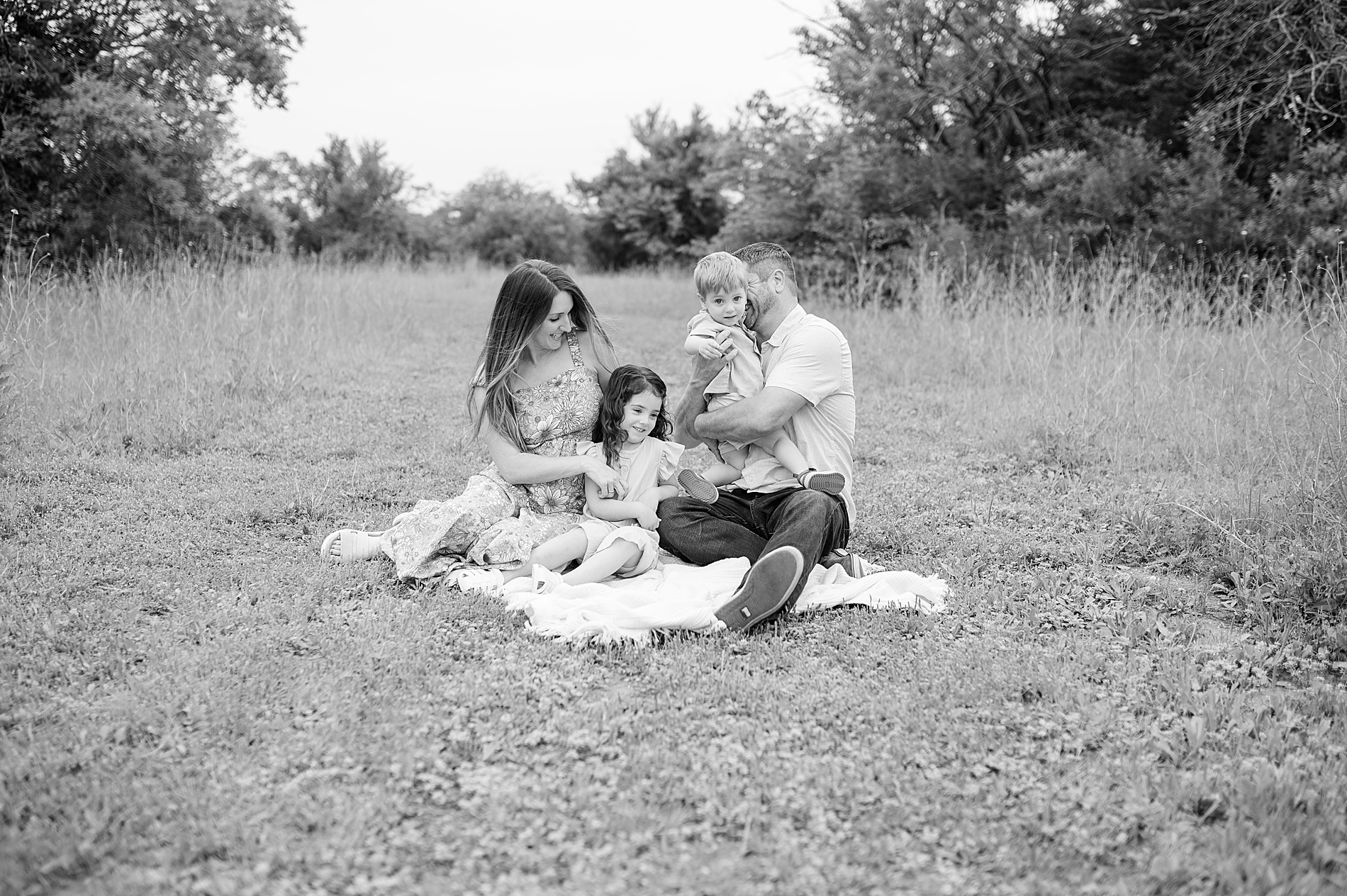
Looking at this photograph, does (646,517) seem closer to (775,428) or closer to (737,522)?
(737,522)

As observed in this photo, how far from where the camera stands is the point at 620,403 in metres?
4.24

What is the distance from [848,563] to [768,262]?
1.31m

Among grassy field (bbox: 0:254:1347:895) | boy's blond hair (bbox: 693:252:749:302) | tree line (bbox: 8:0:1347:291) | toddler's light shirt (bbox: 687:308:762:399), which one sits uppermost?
tree line (bbox: 8:0:1347:291)

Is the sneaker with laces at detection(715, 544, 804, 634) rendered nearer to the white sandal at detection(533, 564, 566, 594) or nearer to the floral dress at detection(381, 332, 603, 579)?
the white sandal at detection(533, 564, 566, 594)

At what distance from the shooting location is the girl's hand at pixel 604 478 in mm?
4141

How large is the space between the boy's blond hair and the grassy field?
1.36 m

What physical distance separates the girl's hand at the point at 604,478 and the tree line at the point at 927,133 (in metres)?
6.97

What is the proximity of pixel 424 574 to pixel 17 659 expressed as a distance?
1.40m

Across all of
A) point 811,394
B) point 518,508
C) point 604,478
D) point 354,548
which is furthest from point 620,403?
point 354,548

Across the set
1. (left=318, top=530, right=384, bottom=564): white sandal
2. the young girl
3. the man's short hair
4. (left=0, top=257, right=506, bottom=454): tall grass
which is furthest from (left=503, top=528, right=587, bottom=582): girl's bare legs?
(left=0, top=257, right=506, bottom=454): tall grass

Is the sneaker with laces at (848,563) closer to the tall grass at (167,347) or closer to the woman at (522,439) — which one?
the woman at (522,439)

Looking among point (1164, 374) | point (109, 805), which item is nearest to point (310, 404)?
point (109, 805)

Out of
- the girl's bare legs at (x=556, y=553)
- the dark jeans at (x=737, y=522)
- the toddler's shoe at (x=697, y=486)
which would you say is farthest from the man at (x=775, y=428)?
the girl's bare legs at (x=556, y=553)

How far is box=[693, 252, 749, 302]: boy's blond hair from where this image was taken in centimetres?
405
